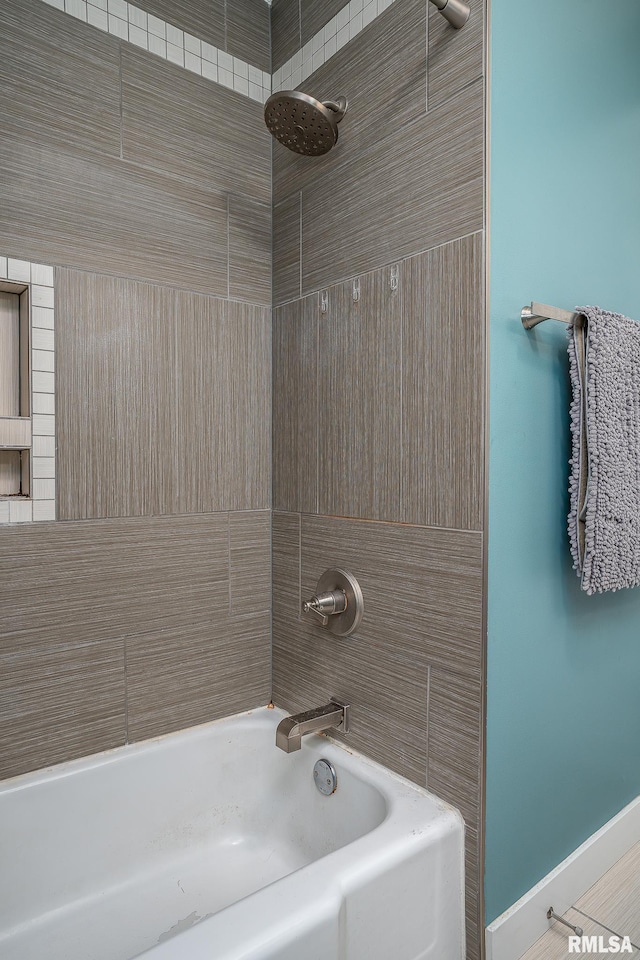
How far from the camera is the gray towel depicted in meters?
1.26

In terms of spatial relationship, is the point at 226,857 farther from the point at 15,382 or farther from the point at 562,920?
the point at 15,382

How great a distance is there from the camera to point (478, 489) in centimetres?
115

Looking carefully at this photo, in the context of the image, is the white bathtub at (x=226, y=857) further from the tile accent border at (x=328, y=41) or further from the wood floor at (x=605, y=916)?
the tile accent border at (x=328, y=41)

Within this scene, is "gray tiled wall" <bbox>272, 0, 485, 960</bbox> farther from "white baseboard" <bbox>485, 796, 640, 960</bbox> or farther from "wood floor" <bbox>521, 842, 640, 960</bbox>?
"wood floor" <bbox>521, 842, 640, 960</bbox>

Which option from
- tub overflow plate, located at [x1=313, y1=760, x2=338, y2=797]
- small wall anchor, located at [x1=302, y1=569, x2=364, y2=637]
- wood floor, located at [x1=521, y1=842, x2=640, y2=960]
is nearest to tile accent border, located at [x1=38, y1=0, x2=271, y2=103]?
small wall anchor, located at [x1=302, y1=569, x2=364, y2=637]

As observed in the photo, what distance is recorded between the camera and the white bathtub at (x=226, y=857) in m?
0.96

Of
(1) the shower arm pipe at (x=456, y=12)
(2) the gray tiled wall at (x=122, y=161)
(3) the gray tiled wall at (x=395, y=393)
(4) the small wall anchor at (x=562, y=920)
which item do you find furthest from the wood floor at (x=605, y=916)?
(1) the shower arm pipe at (x=456, y=12)

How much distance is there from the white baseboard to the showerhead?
5.71 feet

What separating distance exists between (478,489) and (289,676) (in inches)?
34.6

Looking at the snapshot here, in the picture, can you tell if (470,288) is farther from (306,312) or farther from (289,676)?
(289,676)

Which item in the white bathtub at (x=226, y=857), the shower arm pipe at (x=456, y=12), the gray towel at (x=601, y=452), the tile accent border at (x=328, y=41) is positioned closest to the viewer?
the white bathtub at (x=226, y=857)

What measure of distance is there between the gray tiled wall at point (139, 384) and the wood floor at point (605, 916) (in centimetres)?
91

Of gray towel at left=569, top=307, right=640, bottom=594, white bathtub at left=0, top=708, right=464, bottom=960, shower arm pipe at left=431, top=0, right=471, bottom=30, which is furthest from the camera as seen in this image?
Result: gray towel at left=569, top=307, right=640, bottom=594

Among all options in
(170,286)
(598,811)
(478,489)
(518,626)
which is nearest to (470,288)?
(478,489)
